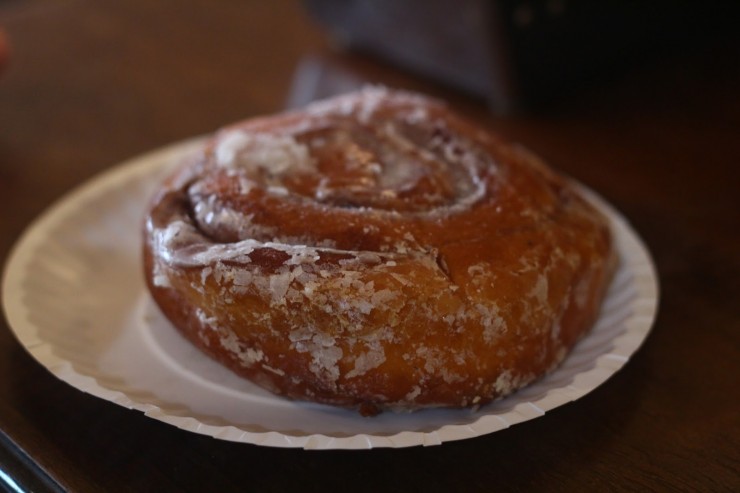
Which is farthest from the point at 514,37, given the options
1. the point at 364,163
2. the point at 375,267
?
the point at 375,267

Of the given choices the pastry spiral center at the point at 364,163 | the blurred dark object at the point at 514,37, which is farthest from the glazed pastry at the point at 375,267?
the blurred dark object at the point at 514,37

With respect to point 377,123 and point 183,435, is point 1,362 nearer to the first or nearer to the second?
point 183,435

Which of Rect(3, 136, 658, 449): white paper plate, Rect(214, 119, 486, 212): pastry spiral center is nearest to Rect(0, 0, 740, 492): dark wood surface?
Rect(3, 136, 658, 449): white paper plate

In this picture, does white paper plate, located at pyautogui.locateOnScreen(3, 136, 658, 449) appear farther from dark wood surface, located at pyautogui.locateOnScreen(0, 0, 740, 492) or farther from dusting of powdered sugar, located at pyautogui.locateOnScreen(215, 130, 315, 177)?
dusting of powdered sugar, located at pyautogui.locateOnScreen(215, 130, 315, 177)

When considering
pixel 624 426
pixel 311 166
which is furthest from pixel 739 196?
pixel 311 166

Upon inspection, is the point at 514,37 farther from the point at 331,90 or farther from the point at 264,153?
the point at 264,153
